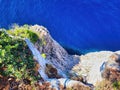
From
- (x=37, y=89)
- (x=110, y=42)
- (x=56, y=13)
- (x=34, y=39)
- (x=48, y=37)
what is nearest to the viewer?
(x=37, y=89)

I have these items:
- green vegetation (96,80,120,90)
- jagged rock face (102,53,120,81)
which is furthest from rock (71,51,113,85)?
green vegetation (96,80,120,90)

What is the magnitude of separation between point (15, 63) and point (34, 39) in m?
5.44

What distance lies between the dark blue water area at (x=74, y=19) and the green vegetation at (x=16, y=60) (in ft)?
31.0

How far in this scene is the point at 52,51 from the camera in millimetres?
20422

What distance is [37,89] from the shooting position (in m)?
13.4

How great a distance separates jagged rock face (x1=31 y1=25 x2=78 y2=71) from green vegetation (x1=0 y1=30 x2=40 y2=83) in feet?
15.3

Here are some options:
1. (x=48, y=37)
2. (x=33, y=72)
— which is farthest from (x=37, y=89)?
(x=48, y=37)

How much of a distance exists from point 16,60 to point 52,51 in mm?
6895

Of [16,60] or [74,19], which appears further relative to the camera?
[74,19]

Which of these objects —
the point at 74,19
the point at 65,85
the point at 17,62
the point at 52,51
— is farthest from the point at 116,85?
the point at 74,19

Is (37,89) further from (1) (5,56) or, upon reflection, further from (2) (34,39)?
(2) (34,39)

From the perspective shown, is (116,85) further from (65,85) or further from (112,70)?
(65,85)

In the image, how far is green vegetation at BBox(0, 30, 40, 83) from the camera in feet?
43.7

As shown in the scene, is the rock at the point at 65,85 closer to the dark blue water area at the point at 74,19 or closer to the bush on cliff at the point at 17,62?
the bush on cliff at the point at 17,62
